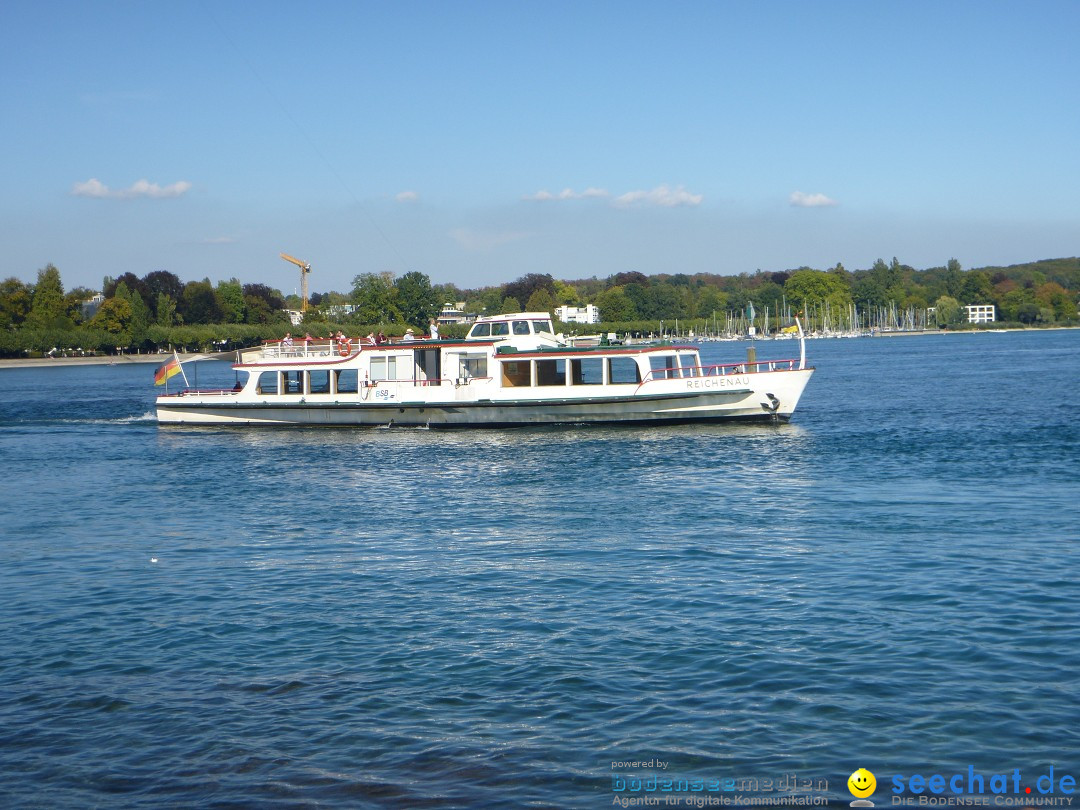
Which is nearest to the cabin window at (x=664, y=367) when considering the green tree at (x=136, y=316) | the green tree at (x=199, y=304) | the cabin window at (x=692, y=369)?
the cabin window at (x=692, y=369)

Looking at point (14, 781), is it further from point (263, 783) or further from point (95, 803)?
point (263, 783)

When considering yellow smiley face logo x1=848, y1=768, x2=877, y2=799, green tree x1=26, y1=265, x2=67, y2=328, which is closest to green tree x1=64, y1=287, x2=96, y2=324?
green tree x1=26, y1=265, x2=67, y2=328

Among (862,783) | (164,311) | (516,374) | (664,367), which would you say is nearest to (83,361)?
(164,311)

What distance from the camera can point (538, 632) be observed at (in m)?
16.3

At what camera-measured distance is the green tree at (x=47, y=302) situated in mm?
154250

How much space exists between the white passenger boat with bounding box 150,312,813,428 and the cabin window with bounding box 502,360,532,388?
44 millimetres

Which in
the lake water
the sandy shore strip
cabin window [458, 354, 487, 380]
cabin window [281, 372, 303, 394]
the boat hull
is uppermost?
the sandy shore strip

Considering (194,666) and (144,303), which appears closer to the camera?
(194,666)

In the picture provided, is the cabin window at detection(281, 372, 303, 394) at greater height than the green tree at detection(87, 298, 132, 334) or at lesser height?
lesser

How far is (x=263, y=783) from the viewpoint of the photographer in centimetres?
1123

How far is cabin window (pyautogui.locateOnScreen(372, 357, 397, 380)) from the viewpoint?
47.8 metres

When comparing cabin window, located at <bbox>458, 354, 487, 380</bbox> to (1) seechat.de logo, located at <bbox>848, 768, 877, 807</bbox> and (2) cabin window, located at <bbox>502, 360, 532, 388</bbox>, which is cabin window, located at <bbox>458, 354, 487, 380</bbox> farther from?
(1) seechat.de logo, located at <bbox>848, 768, 877, 807</bbox>

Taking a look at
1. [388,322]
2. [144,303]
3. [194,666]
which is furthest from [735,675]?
[388,322]

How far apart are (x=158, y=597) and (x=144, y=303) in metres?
155
